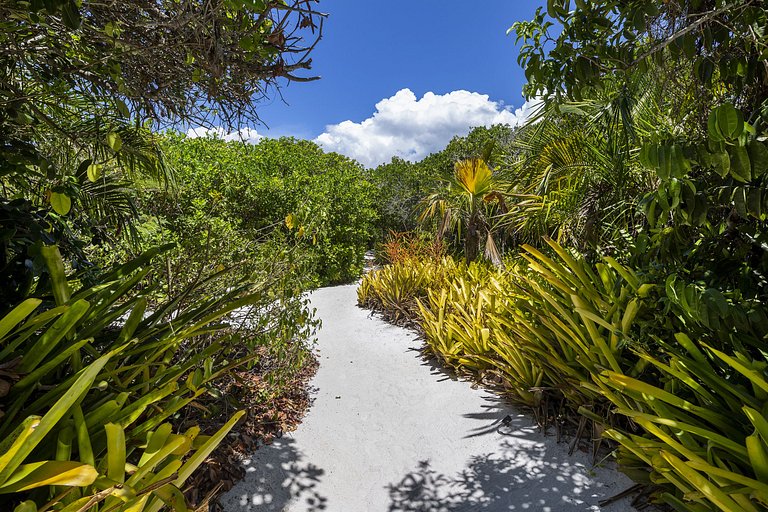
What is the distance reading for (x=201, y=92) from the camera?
6.62 ft

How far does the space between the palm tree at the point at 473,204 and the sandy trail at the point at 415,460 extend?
131 inches

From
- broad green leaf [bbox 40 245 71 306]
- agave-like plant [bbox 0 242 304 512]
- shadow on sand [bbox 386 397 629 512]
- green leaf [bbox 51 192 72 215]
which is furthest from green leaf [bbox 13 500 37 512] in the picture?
shadow on sand [bbox 386 397 629 512]

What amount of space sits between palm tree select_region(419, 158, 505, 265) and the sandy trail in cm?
333

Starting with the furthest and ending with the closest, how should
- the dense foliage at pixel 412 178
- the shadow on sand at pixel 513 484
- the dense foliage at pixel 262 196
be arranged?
the dense foliage at pixel 412 178
the dense foliage at pixel 262 196
the shadow on sand at pixel 513 484

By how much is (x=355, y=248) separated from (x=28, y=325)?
327 inches

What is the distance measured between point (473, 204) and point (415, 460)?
4650 mm

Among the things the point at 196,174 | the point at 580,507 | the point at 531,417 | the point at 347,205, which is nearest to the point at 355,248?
the point at 347,205

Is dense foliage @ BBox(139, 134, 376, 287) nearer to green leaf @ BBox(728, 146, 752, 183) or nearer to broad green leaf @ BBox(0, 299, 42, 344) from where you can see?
broad green leaf @ BBox(0, 299, 42, 344)

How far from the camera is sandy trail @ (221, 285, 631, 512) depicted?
2199mm

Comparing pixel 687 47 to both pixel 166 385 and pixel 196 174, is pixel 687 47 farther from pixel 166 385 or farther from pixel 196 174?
pixel 196 174

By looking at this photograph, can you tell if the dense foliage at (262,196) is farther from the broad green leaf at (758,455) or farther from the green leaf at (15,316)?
the broad green leaf at (758,455)

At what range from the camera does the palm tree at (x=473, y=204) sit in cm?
623

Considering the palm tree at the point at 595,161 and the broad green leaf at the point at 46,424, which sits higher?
the palm tree at the point at 595,161

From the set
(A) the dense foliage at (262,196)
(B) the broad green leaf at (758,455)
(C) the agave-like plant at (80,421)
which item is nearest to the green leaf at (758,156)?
(B) the broad green leaf at (758,455)
